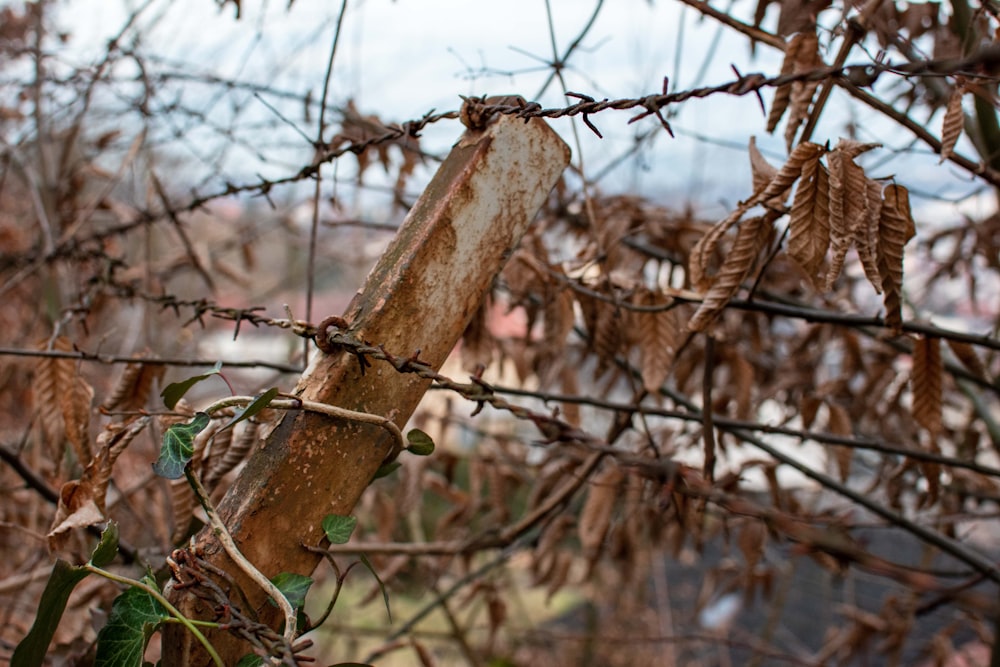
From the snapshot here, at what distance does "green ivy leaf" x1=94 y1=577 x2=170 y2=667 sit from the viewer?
28.1 inches

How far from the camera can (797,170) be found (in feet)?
2.89

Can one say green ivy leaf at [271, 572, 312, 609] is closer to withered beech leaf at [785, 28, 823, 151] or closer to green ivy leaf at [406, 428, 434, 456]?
green ivy leaf at [406, 428, 434, 456]

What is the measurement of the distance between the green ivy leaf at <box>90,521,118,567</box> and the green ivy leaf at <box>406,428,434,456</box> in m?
0.30

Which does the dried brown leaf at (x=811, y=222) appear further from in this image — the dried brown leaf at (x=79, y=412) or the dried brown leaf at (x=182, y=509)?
the dried brown leaf at (x=79, y=412)

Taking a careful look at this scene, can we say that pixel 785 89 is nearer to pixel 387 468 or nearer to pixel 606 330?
pixel 606 330

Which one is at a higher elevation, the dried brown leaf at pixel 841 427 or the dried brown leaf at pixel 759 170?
the dried brown leaf at pixel 759 170

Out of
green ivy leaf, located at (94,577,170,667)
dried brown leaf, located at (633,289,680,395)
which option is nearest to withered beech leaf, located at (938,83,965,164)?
dried brown leaf, located at (633,289,680,395)

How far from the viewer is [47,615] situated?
0.75m

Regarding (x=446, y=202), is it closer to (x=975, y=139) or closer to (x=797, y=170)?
(x=797, y=170)

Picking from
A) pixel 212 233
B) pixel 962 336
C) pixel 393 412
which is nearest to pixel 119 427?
pixel 393 412

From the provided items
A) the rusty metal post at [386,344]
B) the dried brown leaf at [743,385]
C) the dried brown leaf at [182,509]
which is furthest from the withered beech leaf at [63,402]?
the dried brown leaf at [743,385]

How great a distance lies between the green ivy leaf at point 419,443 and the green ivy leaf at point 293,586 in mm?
178

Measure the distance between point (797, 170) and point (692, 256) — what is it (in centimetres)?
21

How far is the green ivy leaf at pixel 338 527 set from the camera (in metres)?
0.77
